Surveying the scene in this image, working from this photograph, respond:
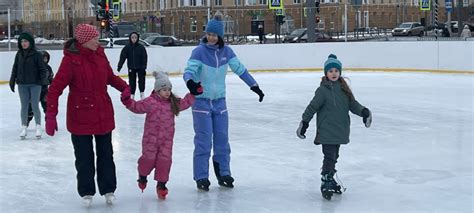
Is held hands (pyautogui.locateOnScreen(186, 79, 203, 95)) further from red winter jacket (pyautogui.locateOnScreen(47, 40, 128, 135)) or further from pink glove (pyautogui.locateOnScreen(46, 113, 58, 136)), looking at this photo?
pink glove (pyautogui.locateOnScreen(46, 113, 58, 136))

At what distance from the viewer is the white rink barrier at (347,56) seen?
18.5 m

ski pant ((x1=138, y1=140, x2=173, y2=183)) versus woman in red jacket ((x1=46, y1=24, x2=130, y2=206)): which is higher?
woman in red jacket ((x1=46, y1=24, x2=130, y2=206))

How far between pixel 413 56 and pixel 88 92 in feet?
50.8

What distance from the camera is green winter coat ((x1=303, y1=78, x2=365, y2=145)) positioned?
17.0 ft

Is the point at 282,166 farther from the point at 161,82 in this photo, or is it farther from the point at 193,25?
the point at 193,25

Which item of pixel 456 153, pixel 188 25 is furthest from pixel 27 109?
pixel 188 25

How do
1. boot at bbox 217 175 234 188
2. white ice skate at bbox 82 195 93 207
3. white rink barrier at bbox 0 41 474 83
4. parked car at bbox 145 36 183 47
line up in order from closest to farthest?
white ice skate at bbox 82 195 93 207
boot at bbox 217 175 234 188
white rink barrier at bbox 0 41 474 83
parked car at bbox 145 36 183 47

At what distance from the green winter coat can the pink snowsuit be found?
0.86m

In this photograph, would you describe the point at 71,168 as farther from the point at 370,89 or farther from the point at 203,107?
the point at 370,89

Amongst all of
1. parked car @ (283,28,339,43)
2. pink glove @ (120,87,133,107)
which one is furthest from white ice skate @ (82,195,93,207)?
parked car @ (283,28,339,43)

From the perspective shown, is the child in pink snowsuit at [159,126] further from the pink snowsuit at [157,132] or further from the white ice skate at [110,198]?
the white ice skate at [110,198]

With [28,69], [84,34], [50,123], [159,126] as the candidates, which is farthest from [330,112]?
[28,69]

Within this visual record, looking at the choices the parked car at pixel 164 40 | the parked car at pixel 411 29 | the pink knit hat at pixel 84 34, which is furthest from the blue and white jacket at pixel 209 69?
the parked car at pixel 411 29

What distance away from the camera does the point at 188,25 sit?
30094mm
